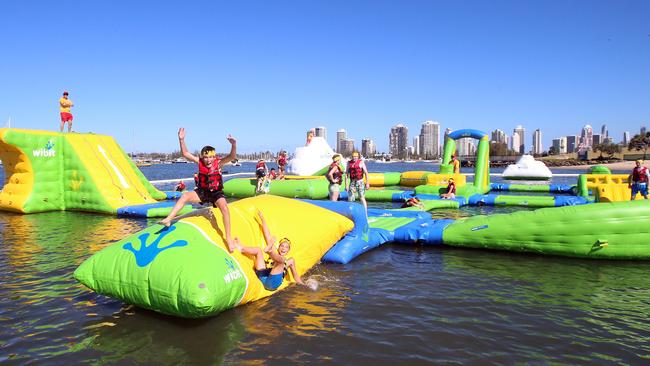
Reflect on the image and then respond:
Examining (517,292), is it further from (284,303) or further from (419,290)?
(284,303)

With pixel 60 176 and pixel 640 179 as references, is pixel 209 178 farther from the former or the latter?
pixel 60 176

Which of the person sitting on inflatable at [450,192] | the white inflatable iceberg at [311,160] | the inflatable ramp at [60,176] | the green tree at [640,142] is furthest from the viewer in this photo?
the green tree at [640,142]

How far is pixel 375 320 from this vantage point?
15.4 feet

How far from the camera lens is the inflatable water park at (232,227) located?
4453mm

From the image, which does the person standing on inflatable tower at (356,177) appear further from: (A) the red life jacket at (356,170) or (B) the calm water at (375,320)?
(B) the calm water at (375,320)

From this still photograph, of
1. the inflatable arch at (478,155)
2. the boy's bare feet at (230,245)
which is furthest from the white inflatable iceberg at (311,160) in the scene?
the boy's bare feet at (230,245)

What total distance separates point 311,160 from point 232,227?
20510mm

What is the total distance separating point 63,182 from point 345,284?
11103 millimetres

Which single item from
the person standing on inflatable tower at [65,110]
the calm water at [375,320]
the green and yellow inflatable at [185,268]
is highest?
the person standing on inflatable tower at [65,110]

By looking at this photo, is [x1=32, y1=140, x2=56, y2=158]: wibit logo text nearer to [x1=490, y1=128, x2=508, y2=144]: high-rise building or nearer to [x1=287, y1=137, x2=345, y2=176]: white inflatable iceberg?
[x1=287, y1=137, x2=345, y2=176]: white inflatable iceberg

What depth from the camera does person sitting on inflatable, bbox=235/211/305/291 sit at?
5.09 meters

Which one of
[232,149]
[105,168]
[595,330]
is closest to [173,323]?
[232,149]

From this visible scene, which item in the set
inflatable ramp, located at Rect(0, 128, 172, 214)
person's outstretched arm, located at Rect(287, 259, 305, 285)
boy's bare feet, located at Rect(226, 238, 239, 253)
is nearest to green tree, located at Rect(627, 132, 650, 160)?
inflatable ramp, located at Rect(0, 128, 172, 214)

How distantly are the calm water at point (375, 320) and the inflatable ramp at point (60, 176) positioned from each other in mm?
6263
